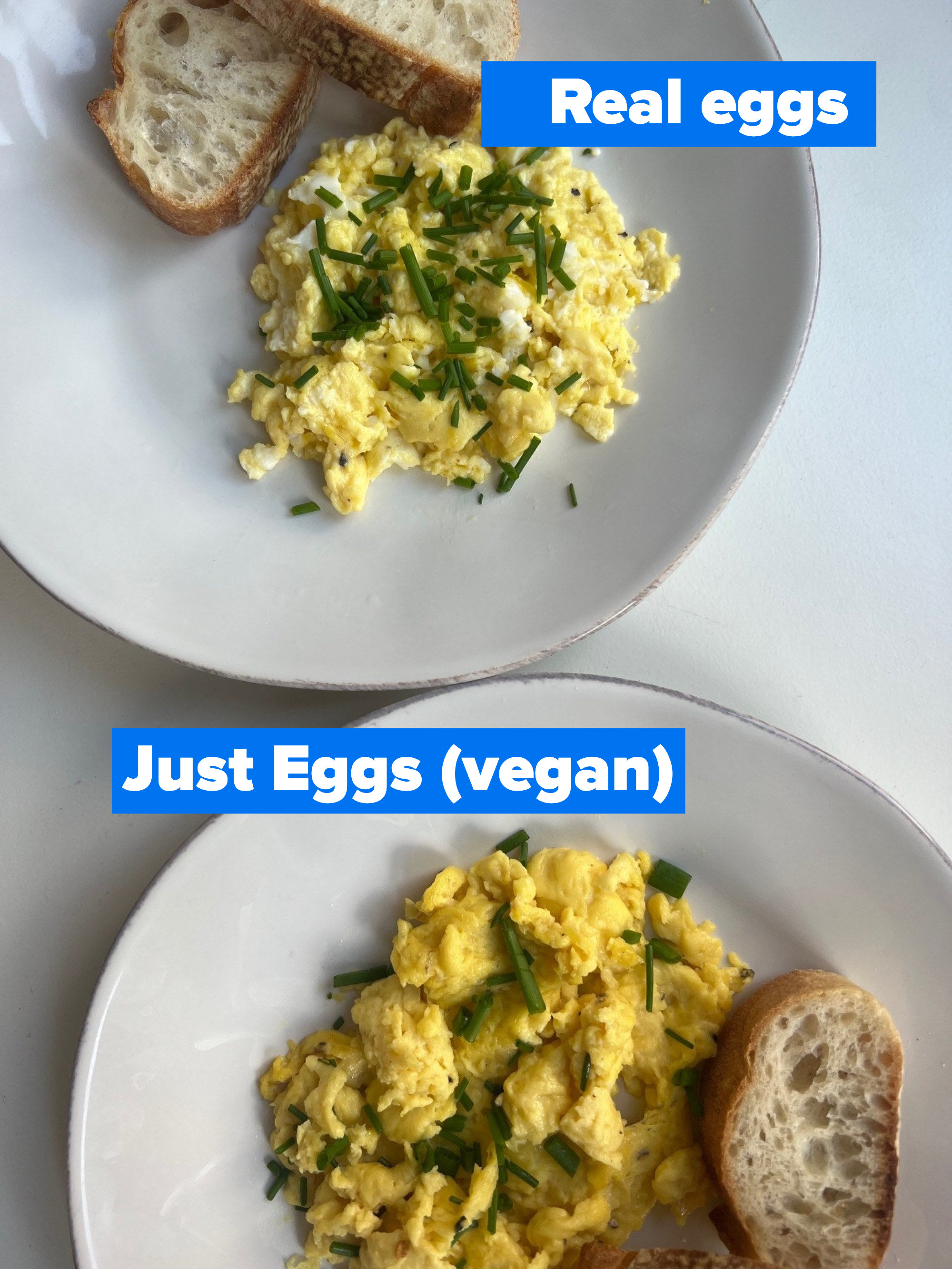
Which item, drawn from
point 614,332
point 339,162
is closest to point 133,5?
point 339,162

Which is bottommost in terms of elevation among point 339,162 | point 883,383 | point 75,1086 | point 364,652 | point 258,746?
point 75,1086

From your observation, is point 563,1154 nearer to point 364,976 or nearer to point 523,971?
point 523,971

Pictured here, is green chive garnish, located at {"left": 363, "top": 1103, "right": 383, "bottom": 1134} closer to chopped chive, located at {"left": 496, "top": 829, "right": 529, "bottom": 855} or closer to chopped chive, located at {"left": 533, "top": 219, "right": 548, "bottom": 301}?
chopped chive, located at {"left": 496, "top": 829, "right": 529, "bottom": 855}

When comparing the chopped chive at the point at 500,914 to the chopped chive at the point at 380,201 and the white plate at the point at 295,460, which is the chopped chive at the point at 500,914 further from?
the chopped chive at the point at 380,201

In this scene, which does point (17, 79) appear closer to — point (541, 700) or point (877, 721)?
point (541, 700)

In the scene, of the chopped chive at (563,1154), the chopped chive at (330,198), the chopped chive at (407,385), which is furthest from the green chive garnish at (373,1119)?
the chopped chive at (330,198)

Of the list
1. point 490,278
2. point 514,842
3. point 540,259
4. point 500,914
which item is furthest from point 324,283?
point 500,914

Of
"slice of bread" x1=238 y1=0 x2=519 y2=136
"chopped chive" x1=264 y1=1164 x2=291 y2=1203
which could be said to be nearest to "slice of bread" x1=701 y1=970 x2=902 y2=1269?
"chopped chive" x1=264 y1=1164 x2=291 y2=1203
